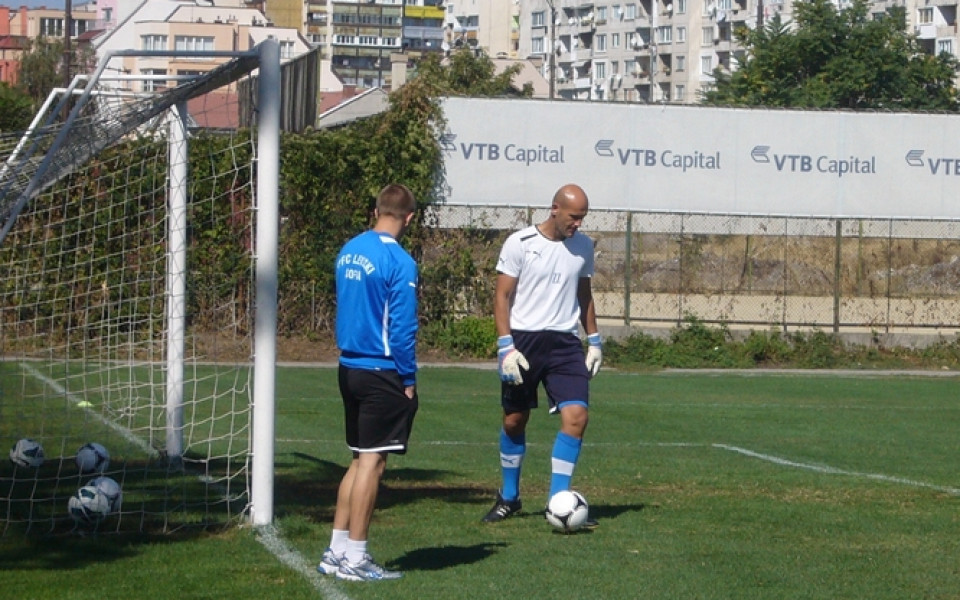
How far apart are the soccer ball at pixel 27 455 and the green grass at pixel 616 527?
66.9 inches

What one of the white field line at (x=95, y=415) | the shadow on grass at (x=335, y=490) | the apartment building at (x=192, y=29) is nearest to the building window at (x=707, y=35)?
the apartment building at (x=192, y=29)

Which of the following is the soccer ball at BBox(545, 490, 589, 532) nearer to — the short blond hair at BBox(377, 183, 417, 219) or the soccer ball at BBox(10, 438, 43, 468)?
the short blond hair at BBox(377, 183, 417, 219)

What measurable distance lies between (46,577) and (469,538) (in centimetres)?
242

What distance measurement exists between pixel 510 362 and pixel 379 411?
1796 millimetres

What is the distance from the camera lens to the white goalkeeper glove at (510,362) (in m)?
8.53

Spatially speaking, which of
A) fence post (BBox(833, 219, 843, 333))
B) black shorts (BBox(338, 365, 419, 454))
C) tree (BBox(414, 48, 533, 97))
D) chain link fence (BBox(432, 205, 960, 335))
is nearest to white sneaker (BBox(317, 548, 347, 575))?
black shorts (BBox(338, 365, 419, 454))

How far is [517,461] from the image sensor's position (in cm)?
897

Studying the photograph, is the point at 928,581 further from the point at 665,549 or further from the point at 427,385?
the point at 427,385

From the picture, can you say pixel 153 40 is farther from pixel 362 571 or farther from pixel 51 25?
pixel 362 571

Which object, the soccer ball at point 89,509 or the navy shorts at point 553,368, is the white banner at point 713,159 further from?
the soccer ball at point 89,509

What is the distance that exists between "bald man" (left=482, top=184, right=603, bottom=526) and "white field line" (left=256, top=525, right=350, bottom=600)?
141 centimetres

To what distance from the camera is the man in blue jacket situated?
22.4 ft

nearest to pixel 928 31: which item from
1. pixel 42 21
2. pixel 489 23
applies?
pixel 489 23

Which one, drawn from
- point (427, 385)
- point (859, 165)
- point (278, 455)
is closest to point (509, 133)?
point (859, 165)
